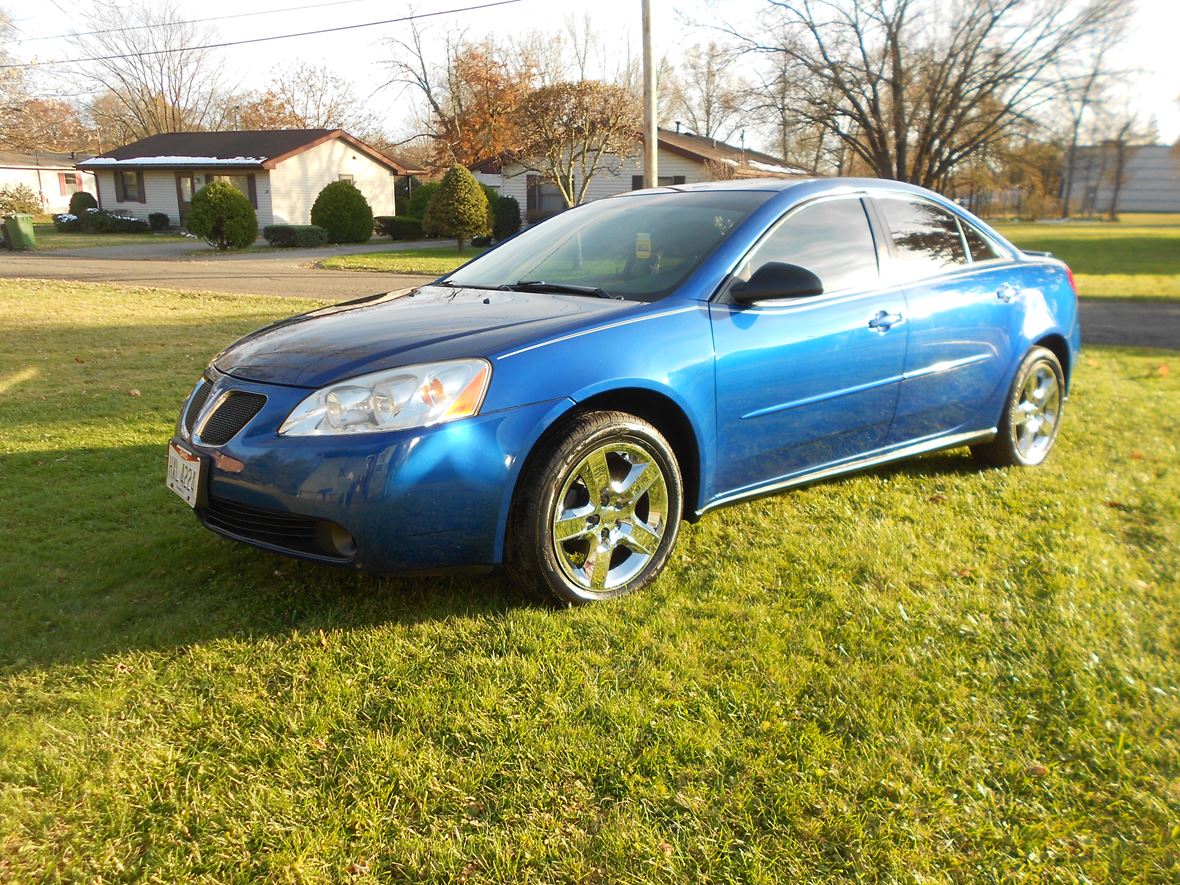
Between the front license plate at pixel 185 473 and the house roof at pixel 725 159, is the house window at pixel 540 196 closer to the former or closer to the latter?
the house roof at pixel 725 159

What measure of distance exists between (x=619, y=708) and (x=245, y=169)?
39.2m

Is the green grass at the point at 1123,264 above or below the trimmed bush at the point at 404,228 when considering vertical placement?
below

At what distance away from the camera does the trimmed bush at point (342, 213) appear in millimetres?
31016

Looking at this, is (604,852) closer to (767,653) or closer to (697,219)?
(767,653)

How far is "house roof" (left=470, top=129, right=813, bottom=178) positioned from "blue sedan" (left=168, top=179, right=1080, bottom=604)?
23.8 metres

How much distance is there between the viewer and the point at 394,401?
3037mm

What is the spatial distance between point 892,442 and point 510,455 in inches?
87.7

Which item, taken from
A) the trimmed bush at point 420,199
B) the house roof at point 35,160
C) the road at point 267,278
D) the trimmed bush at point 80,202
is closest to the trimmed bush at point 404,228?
the trimmed bush at point 420,199

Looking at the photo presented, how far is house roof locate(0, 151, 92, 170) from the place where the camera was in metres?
55.5

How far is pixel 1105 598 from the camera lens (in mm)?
3586

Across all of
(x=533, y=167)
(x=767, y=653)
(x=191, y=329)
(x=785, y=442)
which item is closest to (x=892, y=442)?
(x=785, y=442)

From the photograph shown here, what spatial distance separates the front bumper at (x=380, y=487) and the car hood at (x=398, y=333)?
6.7 inches

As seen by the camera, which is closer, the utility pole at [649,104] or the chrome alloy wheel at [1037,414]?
the chrome alloy wheel at [1037,414]

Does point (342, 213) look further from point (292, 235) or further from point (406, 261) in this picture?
point (406, 261)
